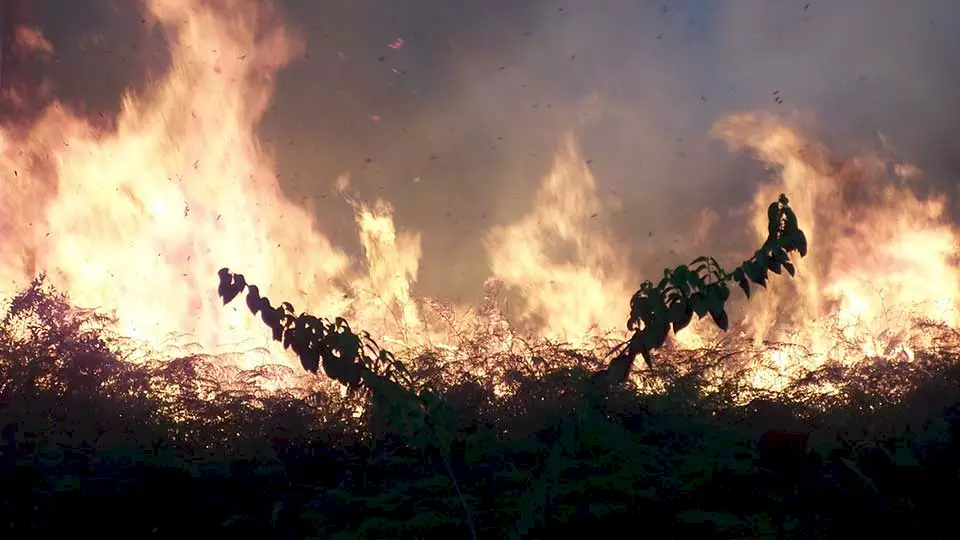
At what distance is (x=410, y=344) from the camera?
10.5 metres

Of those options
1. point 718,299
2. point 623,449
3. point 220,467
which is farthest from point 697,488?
point 220,467

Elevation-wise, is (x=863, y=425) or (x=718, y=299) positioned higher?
(x=863, y=425)

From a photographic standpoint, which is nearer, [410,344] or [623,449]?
[623,449]

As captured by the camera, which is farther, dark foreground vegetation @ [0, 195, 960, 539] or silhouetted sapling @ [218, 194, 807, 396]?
dark foreground vegetation @ [0, 195, 960, 539]

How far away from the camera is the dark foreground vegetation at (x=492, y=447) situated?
5422mm

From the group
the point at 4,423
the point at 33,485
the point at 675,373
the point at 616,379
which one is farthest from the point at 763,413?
the point at 4,423

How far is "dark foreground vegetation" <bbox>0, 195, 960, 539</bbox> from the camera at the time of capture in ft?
17.8

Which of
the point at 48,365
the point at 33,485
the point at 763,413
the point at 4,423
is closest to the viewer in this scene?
the point at 33,485

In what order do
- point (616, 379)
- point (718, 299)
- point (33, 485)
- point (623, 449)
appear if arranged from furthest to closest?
point (33, 485), point (623, 449), point (616, 379), point (718, 299)

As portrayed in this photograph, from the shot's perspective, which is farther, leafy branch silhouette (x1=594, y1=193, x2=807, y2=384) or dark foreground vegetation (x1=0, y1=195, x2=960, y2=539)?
dark foreground vegetation (x1=0, y1=195, x2=960, y2=539)

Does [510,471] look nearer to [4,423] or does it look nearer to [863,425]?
[863,425]

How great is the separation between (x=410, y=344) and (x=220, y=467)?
3.48m

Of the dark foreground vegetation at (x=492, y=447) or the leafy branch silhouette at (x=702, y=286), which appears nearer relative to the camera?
the leafy branch silhouette at (x=702, y=286)

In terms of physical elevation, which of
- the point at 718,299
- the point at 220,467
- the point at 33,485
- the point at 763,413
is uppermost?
the point at 763,413
